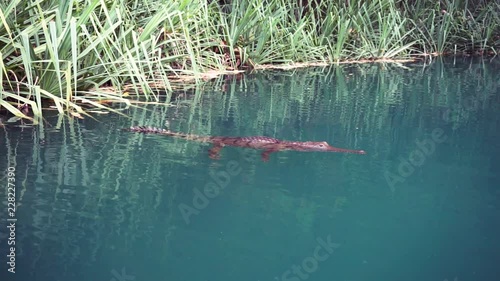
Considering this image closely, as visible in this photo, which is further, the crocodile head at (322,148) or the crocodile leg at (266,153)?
the crocodile head at (322,148)

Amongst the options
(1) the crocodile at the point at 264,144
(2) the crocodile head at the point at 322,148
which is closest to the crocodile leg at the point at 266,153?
(1) the crocodile at the point at 264,144

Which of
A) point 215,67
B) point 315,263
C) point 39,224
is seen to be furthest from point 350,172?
point 215,67

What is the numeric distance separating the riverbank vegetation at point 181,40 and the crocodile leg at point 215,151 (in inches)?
32.1

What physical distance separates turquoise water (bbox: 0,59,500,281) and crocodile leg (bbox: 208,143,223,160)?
0.03m

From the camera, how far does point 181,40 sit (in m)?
5.92

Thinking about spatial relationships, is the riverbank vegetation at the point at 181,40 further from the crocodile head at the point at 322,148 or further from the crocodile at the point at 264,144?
the crocodile head at the point at 322,148

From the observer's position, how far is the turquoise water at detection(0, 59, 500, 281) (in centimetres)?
213

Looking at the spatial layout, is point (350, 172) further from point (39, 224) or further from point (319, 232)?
point (39, 224)

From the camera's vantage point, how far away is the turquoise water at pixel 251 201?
213 cm

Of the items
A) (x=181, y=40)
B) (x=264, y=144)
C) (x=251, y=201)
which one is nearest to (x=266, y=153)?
(x=264, y=144)

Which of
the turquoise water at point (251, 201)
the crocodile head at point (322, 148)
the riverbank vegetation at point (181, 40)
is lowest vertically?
the turquoise water at point (251, 201)

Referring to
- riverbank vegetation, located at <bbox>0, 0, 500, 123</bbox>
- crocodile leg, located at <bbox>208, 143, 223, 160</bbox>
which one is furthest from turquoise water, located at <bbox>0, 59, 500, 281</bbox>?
riverbank vegetation, located at <bbox>0, 0, 500, 123</bbox>

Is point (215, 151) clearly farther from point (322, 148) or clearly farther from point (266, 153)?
point (322, 148)

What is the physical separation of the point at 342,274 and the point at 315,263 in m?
0.10
